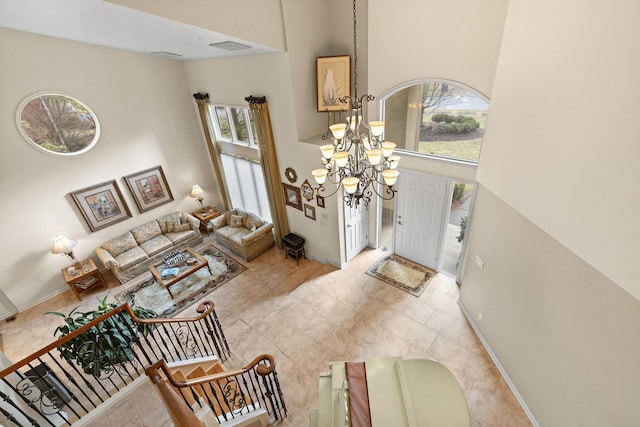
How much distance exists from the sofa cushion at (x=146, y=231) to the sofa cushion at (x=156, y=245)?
0.31ft

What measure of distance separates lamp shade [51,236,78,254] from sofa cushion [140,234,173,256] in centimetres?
132

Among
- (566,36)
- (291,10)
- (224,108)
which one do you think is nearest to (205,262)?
(224,108)

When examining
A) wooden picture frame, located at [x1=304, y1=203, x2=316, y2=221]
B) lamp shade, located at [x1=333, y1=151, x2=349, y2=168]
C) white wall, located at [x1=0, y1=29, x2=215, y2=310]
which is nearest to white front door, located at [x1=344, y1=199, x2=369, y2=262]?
wooden picture frame, located at [x1=304, y1=203, x2=316, y2=221]

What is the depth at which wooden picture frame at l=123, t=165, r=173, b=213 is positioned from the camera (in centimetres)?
690

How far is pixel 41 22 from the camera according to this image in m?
3.90

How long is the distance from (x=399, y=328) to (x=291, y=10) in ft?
17.9

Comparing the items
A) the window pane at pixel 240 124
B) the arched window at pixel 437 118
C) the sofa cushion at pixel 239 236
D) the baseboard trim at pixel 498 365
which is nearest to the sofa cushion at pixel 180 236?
the sofa cushion at pixel 239 236

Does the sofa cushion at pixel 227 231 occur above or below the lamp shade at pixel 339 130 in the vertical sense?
below

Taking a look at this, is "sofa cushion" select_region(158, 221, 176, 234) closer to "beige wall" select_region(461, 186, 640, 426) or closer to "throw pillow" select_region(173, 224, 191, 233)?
"throw pillow" select_region(173, 224, 191, 233)

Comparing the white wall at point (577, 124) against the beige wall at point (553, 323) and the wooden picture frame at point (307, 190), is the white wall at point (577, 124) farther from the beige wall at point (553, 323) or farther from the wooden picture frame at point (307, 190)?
the wooden picture frame at point (307, 190)

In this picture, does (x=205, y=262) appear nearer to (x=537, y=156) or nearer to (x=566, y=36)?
(x=537, y=156)

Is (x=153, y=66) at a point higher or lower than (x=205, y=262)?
higher

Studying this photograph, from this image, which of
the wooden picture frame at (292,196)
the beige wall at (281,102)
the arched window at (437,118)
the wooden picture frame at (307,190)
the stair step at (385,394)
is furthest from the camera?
the wooden picture frame at (292,196)

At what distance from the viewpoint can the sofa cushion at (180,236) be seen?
718cm
